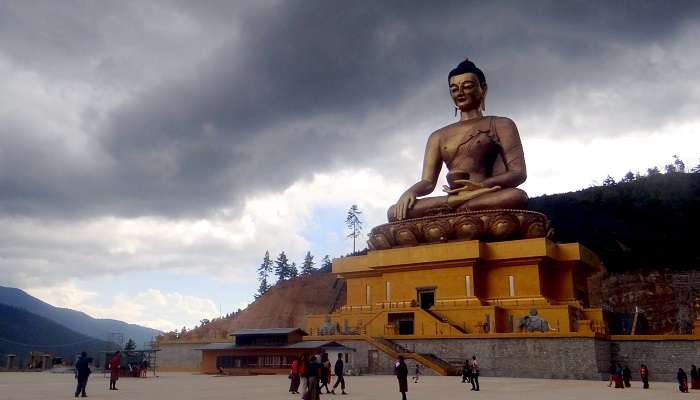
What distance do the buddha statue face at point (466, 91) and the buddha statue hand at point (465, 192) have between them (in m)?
4.94

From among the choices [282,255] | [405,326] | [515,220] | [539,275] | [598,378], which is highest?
[282,255]

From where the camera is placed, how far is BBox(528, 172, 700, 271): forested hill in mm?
57188

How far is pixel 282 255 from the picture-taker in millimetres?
77750

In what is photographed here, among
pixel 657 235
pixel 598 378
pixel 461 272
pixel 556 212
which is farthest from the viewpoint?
pixel 556 212

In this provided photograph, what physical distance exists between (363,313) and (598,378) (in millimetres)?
11426

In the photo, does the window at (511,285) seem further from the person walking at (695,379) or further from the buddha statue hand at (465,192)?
the person walking at (695,379)

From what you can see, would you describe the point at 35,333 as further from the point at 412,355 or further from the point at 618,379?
the point at 618,379

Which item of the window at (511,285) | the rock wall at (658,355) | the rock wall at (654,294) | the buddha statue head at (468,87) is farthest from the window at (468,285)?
the rock wall at (654,294)

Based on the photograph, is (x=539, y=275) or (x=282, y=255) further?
(x=282, y=255)

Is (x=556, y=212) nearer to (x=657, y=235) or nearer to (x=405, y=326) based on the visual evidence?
(x=657, y=235)

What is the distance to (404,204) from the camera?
100 feet

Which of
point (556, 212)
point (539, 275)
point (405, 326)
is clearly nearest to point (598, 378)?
point (539, 275)

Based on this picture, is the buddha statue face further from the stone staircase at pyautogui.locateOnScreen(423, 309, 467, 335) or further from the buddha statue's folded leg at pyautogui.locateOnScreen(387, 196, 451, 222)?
the stone staircase at pyautogui.locateOnScreen(423, 309, 467, 335)

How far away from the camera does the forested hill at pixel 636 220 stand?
57188mm
